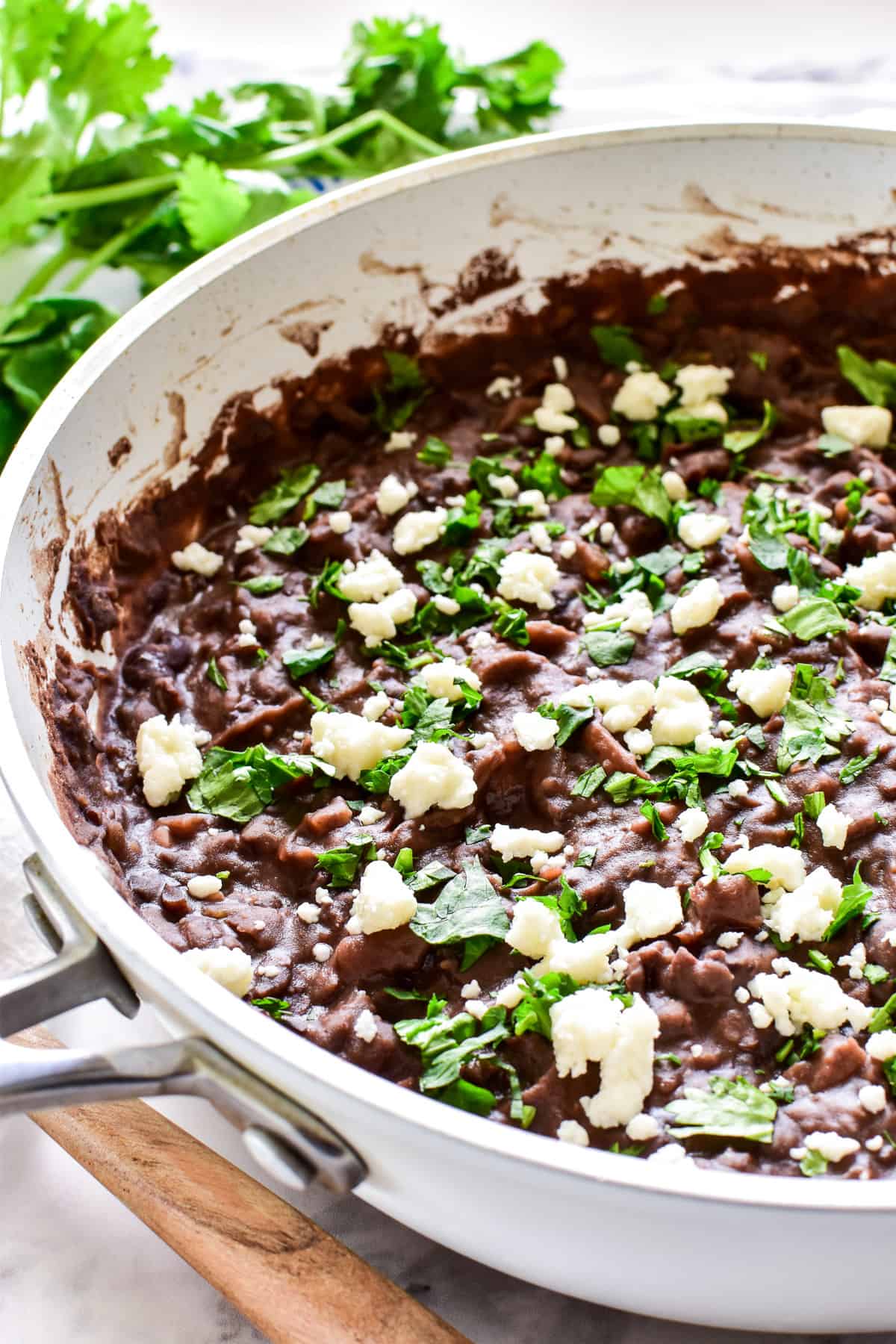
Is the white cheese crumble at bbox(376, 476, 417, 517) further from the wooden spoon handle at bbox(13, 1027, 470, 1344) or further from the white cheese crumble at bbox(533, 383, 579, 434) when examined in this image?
the wooden spoon handle at bbox(13, 1027, 470, 1344)

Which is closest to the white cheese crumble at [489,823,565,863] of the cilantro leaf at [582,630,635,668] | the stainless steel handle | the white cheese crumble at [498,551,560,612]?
the cilantro leaf at [582,630,635,668]

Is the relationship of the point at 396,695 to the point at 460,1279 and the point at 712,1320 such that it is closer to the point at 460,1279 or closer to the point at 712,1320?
the point at 460,1279

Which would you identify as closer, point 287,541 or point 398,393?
point 287,541

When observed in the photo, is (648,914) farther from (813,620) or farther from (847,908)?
(813,620)

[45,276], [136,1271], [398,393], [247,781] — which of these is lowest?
[136,1271]

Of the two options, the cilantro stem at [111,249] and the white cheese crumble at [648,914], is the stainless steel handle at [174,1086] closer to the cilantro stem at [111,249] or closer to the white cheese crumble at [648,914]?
the white cheese crumble at [648,914]

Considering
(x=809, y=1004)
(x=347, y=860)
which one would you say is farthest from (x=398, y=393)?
(x=809, y=1004)

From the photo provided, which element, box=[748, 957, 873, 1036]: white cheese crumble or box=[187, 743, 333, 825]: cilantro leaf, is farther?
box=[187, 743, 333, 825]: cilantro leaf
